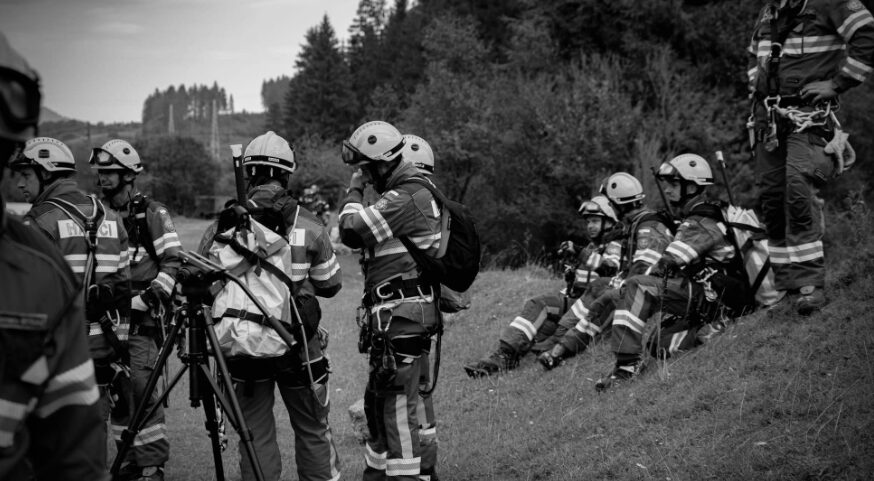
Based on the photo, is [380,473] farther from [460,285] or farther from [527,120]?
[527,120]

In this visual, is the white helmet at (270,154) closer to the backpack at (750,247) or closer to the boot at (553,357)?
the backpack at (750,247)

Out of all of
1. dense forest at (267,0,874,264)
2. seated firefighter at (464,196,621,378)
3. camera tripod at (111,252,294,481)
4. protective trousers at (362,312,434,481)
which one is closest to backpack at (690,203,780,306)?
seated firefighter at (464,196,621,378)

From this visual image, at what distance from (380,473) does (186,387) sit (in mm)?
6022

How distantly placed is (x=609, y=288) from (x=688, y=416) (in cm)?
317

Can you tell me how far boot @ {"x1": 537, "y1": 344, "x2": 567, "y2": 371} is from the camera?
28.8ft

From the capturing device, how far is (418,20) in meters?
54.4

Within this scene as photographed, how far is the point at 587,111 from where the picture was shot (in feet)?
84.7

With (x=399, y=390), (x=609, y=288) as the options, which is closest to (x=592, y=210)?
(x=609, y=288)

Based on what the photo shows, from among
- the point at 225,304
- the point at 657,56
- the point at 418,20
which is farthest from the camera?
the point at 418,20

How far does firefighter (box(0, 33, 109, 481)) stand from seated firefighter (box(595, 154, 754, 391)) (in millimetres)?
5828

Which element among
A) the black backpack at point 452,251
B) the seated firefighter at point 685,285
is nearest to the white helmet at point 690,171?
the seated firefighter at point 685,285

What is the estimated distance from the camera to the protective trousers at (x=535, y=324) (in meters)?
9.47

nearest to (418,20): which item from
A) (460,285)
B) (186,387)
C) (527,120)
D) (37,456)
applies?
(527,120)

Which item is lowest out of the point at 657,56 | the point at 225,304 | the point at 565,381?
the point at 565,381
